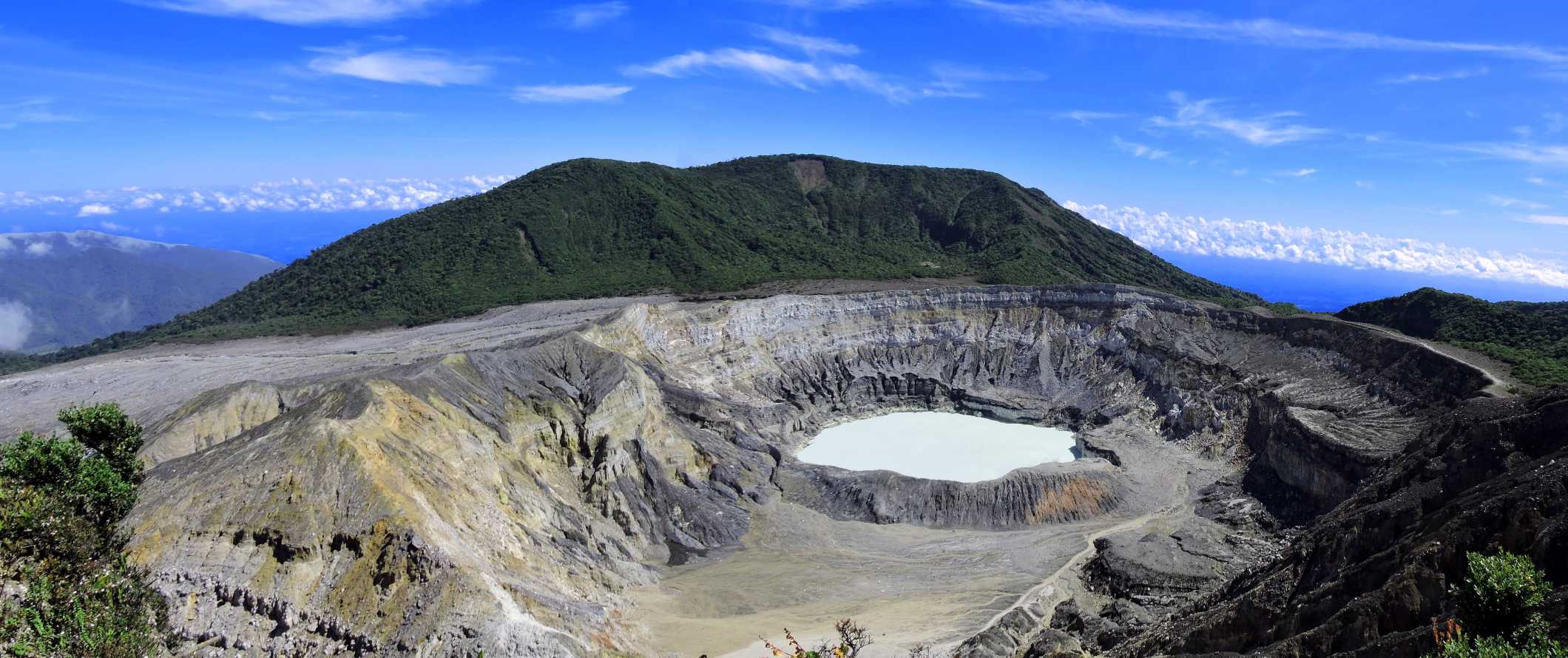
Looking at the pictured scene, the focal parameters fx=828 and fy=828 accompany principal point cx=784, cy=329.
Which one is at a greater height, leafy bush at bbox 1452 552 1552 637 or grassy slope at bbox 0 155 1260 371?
grassy slope at bbox 0 155 1260 371

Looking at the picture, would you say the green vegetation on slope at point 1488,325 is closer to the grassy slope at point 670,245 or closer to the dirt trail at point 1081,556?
the dirt trail at point 1081,556

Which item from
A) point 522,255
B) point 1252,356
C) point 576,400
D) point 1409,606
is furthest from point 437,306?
point 1409,606

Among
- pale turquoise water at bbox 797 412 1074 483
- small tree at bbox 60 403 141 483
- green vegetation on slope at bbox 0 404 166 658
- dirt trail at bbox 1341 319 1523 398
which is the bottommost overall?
pale turquoise water at bbox 797 412 1074 483

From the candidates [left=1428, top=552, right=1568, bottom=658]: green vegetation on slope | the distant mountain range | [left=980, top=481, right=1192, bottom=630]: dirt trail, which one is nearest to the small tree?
[left=980, top=481, right=1192, bottom=630]: dirt trail

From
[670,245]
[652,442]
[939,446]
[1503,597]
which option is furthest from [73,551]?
[670,245]

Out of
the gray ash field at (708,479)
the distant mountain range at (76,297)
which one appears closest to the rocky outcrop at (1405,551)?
the gray ash field at (708,479)

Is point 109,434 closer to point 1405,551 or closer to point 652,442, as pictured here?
point 652,442

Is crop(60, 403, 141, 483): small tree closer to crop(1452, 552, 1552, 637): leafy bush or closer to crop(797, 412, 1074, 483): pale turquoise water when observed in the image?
crop(797, 412, 1074, 483): pale turquoise water
